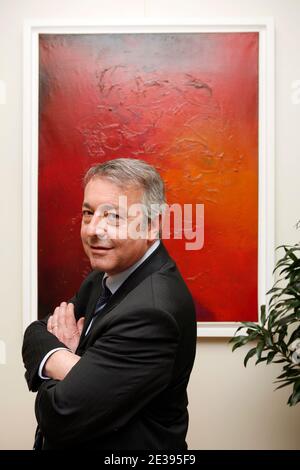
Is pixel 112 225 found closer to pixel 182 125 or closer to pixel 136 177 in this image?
pixel 136 177

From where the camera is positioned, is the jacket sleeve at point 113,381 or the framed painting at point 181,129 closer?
the jacket sleeve at point 113,381

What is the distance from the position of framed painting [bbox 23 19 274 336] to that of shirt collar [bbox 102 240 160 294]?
1.11 m

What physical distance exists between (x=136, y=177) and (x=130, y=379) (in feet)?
1.74

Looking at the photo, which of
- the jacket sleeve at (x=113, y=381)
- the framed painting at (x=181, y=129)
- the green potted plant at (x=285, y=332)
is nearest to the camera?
the jacket sleeve at (x=113, y=381)

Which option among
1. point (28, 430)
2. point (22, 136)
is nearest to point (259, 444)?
point (28, 430)

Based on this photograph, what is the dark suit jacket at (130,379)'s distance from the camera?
1.21 metres

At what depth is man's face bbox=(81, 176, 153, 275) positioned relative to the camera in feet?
4.47

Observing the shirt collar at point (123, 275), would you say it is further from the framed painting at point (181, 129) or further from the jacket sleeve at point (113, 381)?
the framed painting at point (181, 129)

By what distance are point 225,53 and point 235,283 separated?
46.7 inches

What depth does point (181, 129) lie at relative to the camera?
8.48 feet

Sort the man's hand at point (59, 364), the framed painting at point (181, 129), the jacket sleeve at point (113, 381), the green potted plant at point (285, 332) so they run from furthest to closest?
1. the framed painting at point (181, 129)
2. the green potted plant at point (285, 332)
3. the man's hand at point (59, 364)
4. the jacket sleeve at point (113, 381)

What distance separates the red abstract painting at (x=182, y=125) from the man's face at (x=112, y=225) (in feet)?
3.89
